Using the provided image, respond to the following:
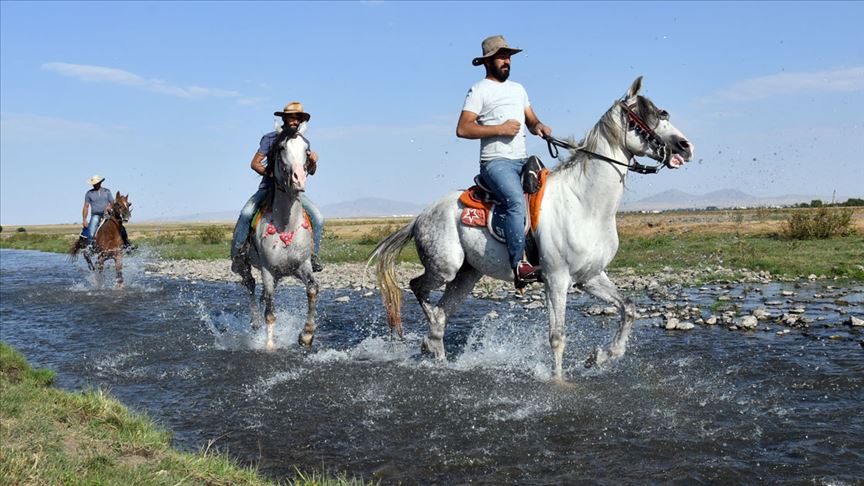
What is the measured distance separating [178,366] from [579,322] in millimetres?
6871

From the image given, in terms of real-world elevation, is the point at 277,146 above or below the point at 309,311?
above

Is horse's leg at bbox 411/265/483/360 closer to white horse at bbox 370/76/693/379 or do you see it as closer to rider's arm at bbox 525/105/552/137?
white horse at bbox 370/76/693/379

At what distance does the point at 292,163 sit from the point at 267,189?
1.53 meters

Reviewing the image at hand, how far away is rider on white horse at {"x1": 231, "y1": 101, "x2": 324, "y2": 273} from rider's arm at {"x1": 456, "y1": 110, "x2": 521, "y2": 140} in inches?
110

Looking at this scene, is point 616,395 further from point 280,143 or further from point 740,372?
point 280,143

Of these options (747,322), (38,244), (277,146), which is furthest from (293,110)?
(38,244)

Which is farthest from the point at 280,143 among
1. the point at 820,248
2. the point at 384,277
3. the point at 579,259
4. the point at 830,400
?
the point at 820,248

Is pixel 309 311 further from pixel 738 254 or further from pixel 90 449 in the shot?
pixel 738 254

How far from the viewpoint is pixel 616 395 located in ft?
23.8

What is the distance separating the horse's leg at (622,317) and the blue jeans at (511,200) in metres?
1.00

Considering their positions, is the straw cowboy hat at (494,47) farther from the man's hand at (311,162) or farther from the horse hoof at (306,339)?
the horse hoof at (306,339)

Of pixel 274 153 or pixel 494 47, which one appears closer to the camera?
pixel 494 47

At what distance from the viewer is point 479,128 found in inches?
325

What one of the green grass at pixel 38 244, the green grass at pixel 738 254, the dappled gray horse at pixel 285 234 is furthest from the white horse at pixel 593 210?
the green grass at pixel 38 244
